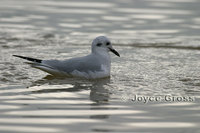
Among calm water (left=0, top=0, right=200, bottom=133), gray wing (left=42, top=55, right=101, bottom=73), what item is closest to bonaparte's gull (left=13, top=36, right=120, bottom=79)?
gray wing (left=42, top=55, right=101, bottom=73)

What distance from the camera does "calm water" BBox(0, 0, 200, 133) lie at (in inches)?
271

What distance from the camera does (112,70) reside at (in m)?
10.4

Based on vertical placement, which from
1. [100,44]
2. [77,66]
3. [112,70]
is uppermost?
[100,44]

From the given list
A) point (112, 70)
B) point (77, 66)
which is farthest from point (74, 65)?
point (112, 70)

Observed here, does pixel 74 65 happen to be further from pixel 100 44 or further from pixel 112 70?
pixel 112 70

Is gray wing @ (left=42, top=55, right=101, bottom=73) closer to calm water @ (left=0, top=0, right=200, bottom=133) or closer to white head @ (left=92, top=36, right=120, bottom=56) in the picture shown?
calm water @ (left=0, top=0, right=200, bottom=133)

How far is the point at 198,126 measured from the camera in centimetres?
670

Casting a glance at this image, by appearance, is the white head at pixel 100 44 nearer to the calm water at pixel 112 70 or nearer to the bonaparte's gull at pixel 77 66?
the bonaparte's gull at pixel 77 66

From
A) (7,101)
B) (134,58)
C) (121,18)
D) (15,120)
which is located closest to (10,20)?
(121,18)

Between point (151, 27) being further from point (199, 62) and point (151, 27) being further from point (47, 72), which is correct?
point (47, 72)

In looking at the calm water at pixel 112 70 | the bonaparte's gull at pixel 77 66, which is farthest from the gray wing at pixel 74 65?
the calm water at pixel 112 70

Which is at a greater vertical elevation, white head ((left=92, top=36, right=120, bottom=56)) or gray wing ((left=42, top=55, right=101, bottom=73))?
white head ((left=92, top=36, right=120, bottom=56))

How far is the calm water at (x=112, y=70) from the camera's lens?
22.5ft

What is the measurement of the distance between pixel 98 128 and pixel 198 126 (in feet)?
4.31
